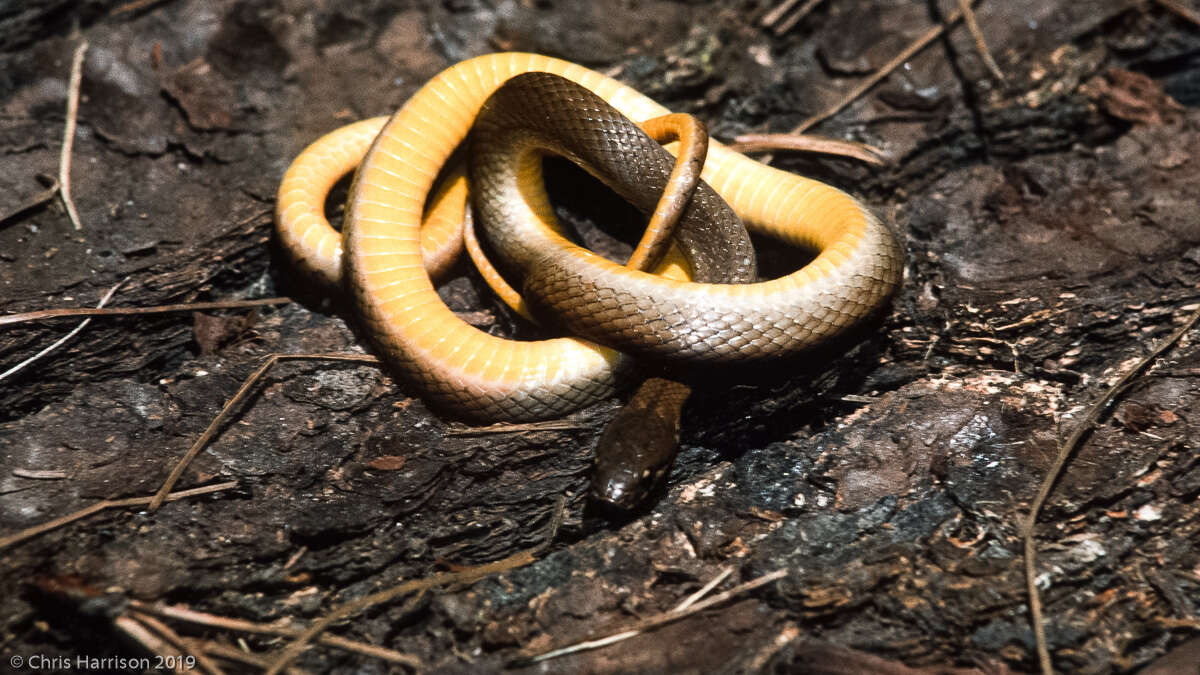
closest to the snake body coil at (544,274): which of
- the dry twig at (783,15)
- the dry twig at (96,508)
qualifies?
the dry twig at (96,508)

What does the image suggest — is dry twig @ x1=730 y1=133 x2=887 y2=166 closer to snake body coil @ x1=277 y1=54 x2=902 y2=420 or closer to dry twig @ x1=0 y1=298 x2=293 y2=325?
snake body coil @ x1=277 y1=54 x2=902 y2=420

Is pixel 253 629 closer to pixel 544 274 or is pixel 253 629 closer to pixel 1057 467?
pixel 544 274

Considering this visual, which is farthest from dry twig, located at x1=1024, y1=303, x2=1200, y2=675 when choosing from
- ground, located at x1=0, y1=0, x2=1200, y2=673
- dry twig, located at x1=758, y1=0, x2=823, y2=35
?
dry twig, located at x1=758, y1=0, x2=823, y2=35

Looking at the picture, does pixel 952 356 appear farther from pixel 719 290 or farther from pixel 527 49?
pixel 527 49

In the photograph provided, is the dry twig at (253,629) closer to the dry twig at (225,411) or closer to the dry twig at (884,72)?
the dry twig at (225,411)

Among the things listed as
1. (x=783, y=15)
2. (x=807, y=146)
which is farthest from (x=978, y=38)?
(x=807, y=146)

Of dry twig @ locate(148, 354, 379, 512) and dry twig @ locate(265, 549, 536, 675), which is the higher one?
dry twig @ locate(148, 354, 379, 512)

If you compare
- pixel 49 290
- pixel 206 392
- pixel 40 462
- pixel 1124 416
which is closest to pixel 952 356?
pixel 1124 416
